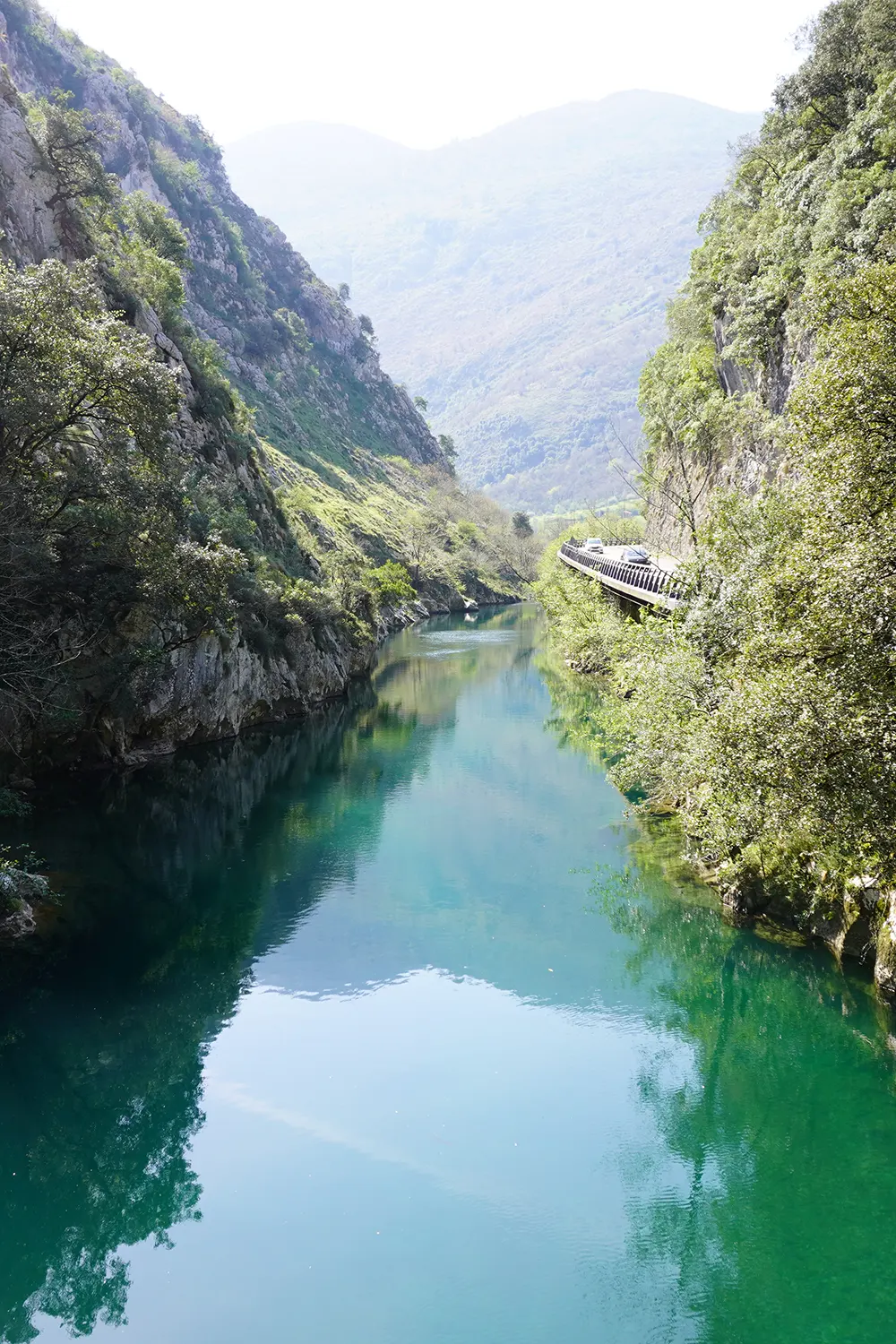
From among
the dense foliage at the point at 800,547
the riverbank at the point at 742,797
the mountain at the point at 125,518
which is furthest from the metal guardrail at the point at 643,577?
the mountain at the point at 125,518

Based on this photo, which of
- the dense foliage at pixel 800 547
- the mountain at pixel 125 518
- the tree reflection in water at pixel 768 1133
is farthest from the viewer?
the mountain at pixel 125 518

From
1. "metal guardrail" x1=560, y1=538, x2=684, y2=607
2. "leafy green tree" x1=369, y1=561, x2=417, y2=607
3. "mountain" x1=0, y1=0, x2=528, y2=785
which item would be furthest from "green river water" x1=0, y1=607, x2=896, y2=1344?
"leafy green tree" x1=369, y1=561, x2=417, y2=607

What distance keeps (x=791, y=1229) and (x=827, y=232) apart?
35660mm

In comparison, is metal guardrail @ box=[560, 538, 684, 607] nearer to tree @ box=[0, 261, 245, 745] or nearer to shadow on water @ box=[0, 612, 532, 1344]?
shadow on water @ box=[0, 612, 532, 1344]

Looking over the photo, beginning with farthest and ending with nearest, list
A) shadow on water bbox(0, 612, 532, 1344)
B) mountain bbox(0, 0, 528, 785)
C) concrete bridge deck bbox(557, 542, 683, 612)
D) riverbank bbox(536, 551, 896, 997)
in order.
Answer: concrete bridge deck bbox(557, 542, 683, 612) → mountain bbox(0, 0, 528, 785) → riverbank bbox(536, 551, 896, 997) → shadow on water bbox(0, 612, 532, 1344)

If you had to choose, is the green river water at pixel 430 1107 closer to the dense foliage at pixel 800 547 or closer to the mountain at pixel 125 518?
the dense foliage at pixel 800 547

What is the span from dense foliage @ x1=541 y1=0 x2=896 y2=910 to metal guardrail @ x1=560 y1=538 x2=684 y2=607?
18.3 ft

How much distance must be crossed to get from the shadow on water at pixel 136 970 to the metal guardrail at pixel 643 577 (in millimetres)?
15167

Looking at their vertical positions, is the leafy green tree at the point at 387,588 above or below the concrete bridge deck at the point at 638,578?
below

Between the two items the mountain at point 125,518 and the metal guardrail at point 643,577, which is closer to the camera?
the mountain at point 125,518

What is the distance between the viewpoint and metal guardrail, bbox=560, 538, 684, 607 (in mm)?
37031

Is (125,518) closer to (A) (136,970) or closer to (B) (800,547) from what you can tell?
(A) (136,970)

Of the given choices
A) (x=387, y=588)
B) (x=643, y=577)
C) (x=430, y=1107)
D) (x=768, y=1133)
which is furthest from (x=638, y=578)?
(x=387, y=588)

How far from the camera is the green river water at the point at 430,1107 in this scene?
504 inches
